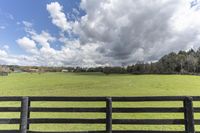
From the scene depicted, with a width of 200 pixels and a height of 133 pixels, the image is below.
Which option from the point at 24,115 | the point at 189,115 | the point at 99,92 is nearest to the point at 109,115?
the point at 189,115

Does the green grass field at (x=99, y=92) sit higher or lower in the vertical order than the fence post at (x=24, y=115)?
lower

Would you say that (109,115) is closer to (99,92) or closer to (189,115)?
(189,115)

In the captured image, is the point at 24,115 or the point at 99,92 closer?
the point at 24,115

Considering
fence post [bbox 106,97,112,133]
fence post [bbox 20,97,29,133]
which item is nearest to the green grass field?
fence post [bbox 20,97,29,133]

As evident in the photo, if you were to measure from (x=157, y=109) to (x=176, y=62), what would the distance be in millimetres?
142702

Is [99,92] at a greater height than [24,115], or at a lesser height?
lesser

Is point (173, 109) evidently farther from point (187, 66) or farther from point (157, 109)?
point (187, 66)

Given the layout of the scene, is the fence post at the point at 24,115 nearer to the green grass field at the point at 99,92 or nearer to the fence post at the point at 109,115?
the fence post at the point at 109,115

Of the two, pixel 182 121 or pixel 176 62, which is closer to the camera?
pixel 182 121

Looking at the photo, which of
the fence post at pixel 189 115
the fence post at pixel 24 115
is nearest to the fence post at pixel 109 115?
the fence post at pixel 189 115

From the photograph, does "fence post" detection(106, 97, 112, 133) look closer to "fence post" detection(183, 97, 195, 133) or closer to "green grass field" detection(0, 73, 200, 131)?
"fence post" detection(183, 97, 195, 133)

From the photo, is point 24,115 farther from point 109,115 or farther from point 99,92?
point 99,92

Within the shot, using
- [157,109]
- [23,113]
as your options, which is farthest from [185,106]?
[23,113]

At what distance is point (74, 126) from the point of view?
10656 mm
